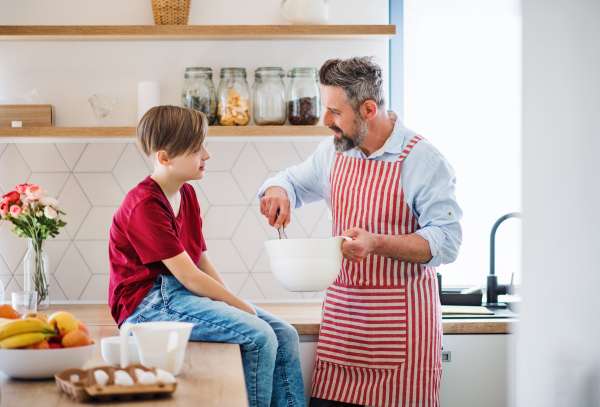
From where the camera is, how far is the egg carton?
0.80 meters

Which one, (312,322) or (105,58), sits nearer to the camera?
(312,322)

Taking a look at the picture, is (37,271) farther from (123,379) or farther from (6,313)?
(123,379)

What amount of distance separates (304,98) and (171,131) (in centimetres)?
62

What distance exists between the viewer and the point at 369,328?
1.49m

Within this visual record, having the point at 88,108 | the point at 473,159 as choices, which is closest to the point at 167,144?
the point at 88,108

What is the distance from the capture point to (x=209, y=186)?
6.98 ft

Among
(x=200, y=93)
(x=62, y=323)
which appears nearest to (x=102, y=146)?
(x=200, y=93)

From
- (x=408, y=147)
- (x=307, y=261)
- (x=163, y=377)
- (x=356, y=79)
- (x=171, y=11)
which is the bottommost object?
(x=163, y=377)

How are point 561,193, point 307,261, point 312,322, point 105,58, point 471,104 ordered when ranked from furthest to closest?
point 471,104, point 105,58, point 312,322, point 307,261, point 561,193

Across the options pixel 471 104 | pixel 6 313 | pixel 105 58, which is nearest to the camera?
pixel 6 313

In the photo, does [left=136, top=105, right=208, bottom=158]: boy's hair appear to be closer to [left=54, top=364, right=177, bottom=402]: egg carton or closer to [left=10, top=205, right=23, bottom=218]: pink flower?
[left=10, top=205, right=23, bottom=218]: pink flower

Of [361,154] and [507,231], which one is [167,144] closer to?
[361,154]

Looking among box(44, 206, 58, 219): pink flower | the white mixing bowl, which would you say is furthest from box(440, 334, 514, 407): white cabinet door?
box(44, 206, 58, 219): pink flower

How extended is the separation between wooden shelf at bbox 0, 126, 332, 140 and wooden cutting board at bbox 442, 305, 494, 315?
0.70m
